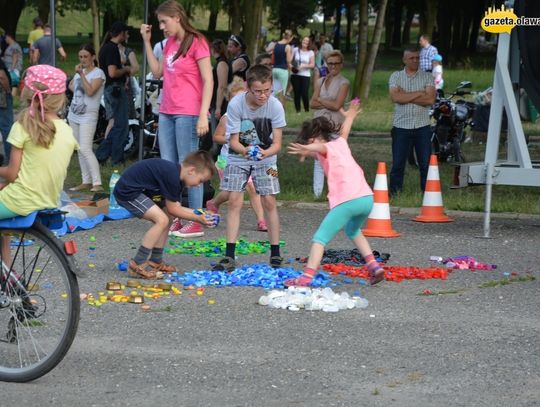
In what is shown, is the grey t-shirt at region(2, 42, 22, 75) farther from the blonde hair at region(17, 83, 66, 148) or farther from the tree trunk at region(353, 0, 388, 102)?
the blonde hair at region(17, 83, 66, 148)

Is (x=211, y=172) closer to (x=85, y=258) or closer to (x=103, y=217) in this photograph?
(x=85, y=258)

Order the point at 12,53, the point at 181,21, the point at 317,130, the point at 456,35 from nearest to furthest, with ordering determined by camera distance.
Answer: the point at 317,130 < the point at 181,21 < the point at 12,53 < the point at 456,35

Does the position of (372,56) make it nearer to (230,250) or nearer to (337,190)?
(230,250)

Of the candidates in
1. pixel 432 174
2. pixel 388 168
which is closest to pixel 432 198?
pixel 432 174

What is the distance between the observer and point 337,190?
8500 millimetres

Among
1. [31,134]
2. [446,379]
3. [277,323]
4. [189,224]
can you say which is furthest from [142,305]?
[189,224]

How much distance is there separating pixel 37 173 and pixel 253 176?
3.24 m

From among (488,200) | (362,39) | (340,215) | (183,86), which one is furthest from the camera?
(362,39)

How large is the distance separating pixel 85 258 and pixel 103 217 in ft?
6.69

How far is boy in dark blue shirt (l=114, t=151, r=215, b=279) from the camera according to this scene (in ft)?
27.9

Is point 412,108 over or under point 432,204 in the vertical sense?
over

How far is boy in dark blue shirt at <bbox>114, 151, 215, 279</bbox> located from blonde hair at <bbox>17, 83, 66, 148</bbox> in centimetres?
215

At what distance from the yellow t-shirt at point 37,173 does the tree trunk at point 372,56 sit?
2197 cm

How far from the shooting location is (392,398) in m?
5.75
